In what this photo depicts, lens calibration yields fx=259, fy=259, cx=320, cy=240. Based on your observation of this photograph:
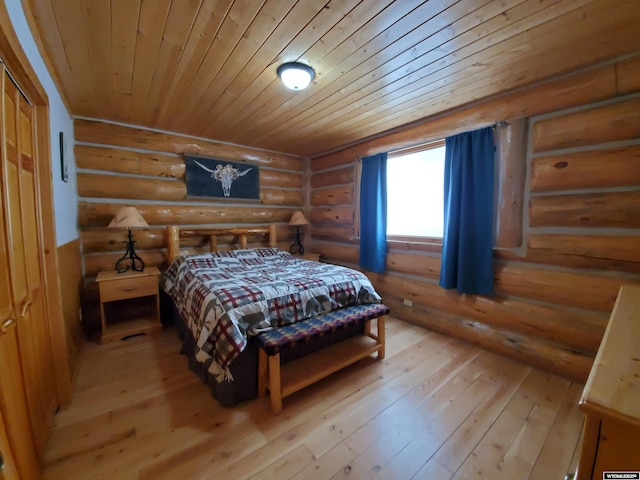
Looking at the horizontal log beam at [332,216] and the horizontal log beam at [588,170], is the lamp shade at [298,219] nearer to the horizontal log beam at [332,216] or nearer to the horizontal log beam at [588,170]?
the horizontal log beam at [332,216]

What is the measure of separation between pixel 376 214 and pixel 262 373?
223cm

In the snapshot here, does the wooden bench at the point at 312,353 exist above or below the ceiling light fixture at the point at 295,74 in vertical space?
below

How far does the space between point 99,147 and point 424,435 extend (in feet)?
13.0

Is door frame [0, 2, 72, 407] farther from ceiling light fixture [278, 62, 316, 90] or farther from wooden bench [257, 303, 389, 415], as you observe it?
ceiling light fixture [278, 62, 316, 90]

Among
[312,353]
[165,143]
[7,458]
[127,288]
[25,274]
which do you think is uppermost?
[165,143]

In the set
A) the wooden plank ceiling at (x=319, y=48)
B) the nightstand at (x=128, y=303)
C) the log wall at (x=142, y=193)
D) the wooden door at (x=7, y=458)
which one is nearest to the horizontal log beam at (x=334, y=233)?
the log wall at (x=142, y=193)

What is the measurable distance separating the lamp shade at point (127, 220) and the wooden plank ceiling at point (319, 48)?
3.30 feet

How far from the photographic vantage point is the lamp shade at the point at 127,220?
2609 mm

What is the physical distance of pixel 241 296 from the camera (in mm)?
1888

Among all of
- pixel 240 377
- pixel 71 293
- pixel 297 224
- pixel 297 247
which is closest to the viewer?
pixel 240 377

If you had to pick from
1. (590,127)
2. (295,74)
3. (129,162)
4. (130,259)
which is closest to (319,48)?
(295,74)

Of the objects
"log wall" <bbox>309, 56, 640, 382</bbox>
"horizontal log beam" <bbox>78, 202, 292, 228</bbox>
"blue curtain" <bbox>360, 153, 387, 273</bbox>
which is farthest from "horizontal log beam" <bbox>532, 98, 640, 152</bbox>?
"horizontal log beam" <bbox>78, 202, 292, 228</bbox>

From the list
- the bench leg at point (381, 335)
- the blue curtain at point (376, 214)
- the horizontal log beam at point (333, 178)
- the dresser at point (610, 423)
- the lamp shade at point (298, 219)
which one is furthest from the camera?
the lamp shade at point (298, 219)

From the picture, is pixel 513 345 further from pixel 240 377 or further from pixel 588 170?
pixel 240 377
